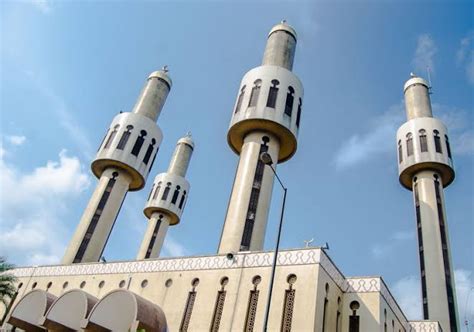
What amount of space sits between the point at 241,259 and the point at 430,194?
19229 millimetres

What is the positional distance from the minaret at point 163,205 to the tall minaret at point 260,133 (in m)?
15.1

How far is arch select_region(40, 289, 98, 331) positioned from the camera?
20047mm

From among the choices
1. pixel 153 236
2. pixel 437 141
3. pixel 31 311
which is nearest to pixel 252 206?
pixel 31 311

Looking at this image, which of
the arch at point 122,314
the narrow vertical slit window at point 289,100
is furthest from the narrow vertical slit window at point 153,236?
the arch at point 122,314

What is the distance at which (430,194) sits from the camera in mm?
33719

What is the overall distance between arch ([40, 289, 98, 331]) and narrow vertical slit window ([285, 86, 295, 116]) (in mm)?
16171

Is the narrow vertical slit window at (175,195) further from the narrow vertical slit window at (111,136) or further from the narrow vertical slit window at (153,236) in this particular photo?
the narrow vertical slit window at (111,136)

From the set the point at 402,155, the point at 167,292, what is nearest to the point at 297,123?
the point at 402,155

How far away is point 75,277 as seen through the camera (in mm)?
27031

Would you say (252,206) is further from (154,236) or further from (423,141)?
(154,236)

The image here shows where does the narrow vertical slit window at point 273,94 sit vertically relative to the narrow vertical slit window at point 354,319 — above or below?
above

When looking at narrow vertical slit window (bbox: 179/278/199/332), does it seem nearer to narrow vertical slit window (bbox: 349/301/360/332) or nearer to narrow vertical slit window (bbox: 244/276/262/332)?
narrow vertical slit window (bbox: 244/276/262/332)

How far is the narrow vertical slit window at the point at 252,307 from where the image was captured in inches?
742

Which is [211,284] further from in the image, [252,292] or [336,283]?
[336,283]
